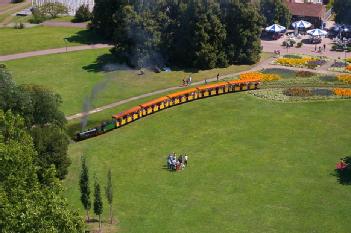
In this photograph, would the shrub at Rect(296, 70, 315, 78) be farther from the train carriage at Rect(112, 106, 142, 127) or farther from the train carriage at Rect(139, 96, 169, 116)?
the train carriage at Rect(112, 106, 142, 127)

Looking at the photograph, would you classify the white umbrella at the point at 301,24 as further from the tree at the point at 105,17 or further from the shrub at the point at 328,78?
the tree at the point at 105,17

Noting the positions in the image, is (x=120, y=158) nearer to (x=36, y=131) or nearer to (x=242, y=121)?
(x=36, y=131)

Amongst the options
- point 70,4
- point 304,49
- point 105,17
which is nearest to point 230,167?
point 304,49

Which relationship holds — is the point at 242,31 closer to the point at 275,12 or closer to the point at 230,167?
the point at 275,12

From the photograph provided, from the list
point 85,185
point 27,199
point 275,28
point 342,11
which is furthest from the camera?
point 342,11

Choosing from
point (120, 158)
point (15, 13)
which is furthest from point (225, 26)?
point (15, 13)

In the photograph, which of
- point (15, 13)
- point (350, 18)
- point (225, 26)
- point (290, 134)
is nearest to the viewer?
point (290, 134)
